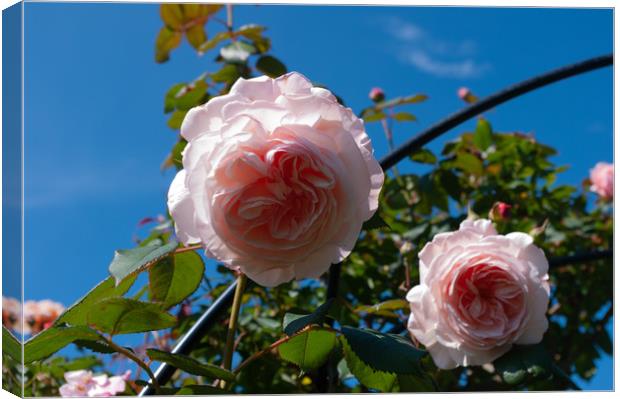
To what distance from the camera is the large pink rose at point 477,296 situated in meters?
0.60

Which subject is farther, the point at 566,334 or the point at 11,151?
the point at 566,334

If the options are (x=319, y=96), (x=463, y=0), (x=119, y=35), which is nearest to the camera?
(x=319, y=96)

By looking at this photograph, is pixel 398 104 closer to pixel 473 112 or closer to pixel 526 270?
pixel 473 112

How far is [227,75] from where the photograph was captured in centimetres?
90

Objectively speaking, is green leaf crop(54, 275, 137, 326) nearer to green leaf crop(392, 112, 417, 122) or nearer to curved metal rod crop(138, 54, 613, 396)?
curved metal rod crop(138, 54, 613, 396)

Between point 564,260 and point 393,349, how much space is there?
46 cm

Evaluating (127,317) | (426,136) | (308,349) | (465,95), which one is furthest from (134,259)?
(465,95)

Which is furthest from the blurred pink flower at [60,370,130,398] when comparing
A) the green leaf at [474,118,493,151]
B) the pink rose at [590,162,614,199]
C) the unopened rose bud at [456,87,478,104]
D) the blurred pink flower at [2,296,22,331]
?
the pink rose at [590,162,614,199]

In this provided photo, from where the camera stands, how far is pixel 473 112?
0.77m

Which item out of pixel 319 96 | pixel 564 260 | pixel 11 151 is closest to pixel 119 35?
pixel 11 151

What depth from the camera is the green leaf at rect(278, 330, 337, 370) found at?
1.60ft

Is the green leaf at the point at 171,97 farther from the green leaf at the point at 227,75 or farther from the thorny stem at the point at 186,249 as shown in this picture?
the thorny stem at the point at 186,249

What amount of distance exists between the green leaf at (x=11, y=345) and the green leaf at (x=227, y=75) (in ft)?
1.47

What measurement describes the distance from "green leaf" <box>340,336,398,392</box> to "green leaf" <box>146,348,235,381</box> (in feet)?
0.25
